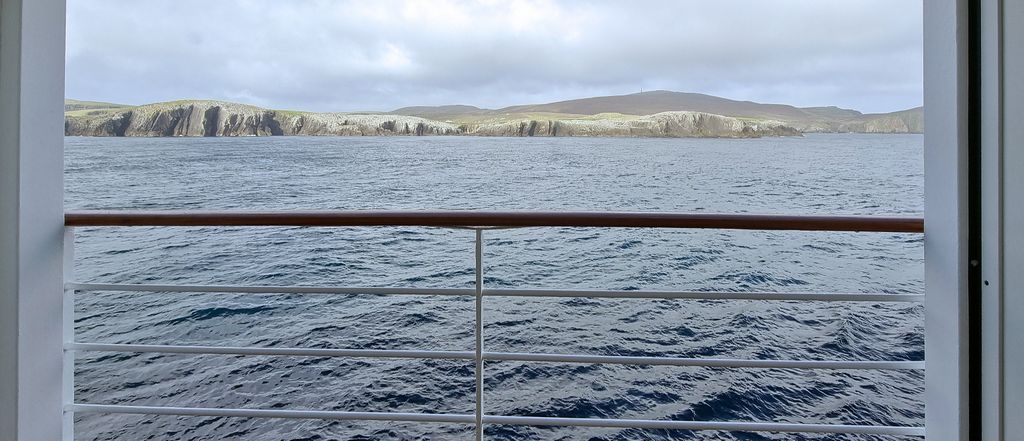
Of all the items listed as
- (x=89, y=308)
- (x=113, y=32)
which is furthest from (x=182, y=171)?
(x=89, y=308)

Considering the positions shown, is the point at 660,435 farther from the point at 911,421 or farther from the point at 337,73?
the point at 337,73

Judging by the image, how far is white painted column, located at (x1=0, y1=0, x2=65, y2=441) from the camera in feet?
2.65

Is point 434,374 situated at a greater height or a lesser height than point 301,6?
lesser

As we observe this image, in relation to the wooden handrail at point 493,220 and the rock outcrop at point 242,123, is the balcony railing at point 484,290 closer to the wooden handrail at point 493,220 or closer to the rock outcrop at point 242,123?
the wooden handrail at point 493,220

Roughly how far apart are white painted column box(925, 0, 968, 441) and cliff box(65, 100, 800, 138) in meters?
20.3

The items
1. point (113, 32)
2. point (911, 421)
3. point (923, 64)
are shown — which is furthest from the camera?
point (113, 32)

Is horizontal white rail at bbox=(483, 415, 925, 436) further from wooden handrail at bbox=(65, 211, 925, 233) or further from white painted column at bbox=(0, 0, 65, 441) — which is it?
white painted column at bbox=(0, 0, 65, 441)

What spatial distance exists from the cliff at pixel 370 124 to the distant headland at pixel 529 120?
39 mm

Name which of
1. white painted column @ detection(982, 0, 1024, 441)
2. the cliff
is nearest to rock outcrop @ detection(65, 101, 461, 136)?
the cliff

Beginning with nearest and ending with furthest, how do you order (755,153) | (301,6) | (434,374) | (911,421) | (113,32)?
(911,421) → (434,374) → (113,32) → (301,6) → (755,153)

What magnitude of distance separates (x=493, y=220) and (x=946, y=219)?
65 centimetres

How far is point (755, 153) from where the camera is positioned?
22500 mm

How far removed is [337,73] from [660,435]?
20.4 metres

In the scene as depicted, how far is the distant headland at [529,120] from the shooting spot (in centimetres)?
2059
